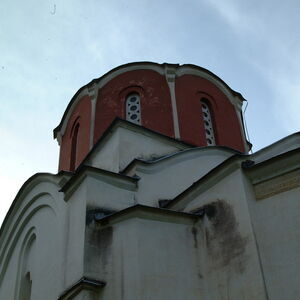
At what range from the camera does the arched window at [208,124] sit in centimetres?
1206

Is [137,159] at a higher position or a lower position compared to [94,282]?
higher

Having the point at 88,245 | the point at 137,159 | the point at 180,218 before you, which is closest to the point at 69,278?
the point at 88,245

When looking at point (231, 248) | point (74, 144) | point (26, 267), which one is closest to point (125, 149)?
point (26, 267)

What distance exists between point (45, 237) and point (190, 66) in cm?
616

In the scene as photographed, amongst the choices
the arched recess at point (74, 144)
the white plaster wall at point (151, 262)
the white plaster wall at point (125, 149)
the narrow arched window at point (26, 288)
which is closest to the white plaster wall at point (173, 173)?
the white plaster wall at point (125, 149)

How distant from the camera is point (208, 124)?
490 inches

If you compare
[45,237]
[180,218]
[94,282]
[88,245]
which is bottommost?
Answer: [94,282]

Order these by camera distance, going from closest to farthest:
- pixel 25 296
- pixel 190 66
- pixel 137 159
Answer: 1. pixel 137 159
2. pixel 25 296
3. pixel 190 66

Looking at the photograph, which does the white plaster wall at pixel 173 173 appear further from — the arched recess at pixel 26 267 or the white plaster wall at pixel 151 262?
the arched recess at pixel 26 267

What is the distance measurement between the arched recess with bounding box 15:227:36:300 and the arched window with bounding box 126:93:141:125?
135 inches

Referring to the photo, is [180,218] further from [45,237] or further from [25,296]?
[25,296]

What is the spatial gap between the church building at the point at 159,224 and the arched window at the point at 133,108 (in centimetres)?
37

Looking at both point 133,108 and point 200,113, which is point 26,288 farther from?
point 200,113

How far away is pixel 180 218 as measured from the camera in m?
7.68
